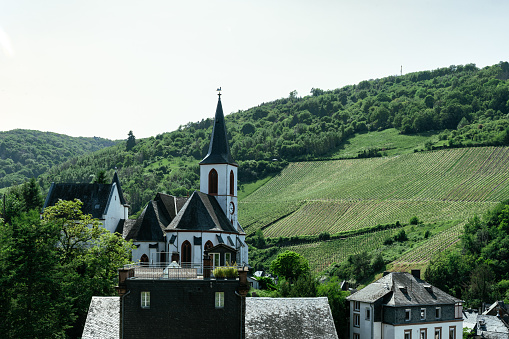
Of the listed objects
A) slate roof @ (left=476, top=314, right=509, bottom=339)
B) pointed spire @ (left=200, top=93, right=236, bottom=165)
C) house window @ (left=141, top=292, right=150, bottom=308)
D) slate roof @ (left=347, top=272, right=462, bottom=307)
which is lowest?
slate roof @ (left=476, top=314, right=509, bottom=339)

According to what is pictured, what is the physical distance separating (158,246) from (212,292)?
29.2 m

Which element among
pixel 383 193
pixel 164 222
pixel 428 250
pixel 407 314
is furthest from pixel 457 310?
pixel 383 193

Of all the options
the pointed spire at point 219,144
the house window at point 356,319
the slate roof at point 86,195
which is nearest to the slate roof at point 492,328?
the house window at point 356,319

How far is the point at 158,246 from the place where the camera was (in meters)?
64.2

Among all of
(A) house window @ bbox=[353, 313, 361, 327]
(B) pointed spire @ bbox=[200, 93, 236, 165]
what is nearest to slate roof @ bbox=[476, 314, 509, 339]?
(A) house window @ bbox=[353, 313, 361, 327]

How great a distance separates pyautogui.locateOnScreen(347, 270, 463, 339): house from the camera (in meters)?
53.4

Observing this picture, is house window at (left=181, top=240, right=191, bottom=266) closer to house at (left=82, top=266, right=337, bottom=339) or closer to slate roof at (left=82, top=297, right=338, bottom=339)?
slate roof at (left=82, top=297, right=338, bottom=339)

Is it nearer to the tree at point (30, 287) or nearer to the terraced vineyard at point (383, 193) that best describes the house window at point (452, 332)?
the tree at point (30, 287)

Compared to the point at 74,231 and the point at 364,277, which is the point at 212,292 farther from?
the point at 364,277

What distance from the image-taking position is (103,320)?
37.8 meters

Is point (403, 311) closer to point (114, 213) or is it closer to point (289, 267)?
point (114, 213)

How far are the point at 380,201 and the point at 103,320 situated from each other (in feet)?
349

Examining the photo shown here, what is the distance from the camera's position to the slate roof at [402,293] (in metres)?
54.5

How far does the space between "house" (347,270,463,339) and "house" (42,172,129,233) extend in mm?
25384
